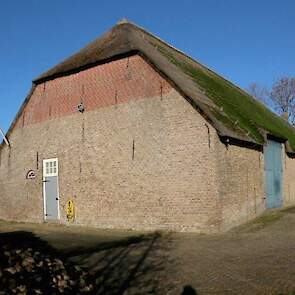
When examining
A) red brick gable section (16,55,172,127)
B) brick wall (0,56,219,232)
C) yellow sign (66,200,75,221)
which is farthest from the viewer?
yellow sign (66,200,75,221)

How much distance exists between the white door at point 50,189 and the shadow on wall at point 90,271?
6.92 metres

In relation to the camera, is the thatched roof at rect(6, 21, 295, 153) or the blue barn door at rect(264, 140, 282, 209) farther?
the blue barn door at rect(264, 140, 282, 209)

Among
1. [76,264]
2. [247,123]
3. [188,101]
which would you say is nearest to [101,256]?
[76,264]

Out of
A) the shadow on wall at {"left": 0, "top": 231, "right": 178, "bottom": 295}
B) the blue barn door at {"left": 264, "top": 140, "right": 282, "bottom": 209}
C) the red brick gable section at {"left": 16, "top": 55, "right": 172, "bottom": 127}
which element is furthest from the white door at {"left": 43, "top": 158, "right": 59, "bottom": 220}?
the blue barn door at {"left": 264, "top": 140, "right": 282, "bottom": 209}

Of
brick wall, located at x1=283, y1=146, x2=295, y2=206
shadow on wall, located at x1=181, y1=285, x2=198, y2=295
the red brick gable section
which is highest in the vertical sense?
the red brick gable section

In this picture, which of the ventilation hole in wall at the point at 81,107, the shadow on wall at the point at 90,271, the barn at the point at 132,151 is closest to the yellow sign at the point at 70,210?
the barn at the point at 132,151

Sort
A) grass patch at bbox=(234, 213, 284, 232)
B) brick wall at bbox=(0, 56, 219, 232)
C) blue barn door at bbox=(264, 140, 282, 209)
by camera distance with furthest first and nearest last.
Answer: blue barn door at bbox=(264, 140, 282, 209) < grass patch at bbox=(234, 213, 284, 232) < brick wall at bbox=(0, 56, 219, 232)

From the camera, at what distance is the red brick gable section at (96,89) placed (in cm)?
1543

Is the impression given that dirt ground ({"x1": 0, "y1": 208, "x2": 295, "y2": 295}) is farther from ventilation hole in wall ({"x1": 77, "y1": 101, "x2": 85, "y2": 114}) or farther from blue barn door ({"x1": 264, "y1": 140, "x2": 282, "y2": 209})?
ventilation hole in wall ({"x1": 77, "y1": 101, "x2": 85, "y2": 114})

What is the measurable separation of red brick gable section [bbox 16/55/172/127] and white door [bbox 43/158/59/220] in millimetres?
2152

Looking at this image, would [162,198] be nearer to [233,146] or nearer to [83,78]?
[233,146]

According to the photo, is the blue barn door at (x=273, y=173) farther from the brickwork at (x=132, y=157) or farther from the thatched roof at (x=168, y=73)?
the brickwork at (x=132, y=157)

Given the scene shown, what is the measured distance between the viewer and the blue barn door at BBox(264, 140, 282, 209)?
60.4 ft

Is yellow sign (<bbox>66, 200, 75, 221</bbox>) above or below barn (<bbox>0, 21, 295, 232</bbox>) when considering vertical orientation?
below
